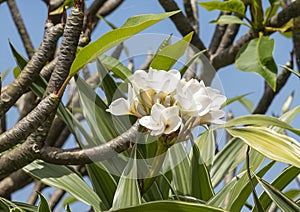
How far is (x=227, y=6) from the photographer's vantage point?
1.26 meters

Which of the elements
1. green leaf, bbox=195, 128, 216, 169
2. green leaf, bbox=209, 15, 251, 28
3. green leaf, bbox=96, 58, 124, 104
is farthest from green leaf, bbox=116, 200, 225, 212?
green leaf, bbox=209, 15, 251, 28

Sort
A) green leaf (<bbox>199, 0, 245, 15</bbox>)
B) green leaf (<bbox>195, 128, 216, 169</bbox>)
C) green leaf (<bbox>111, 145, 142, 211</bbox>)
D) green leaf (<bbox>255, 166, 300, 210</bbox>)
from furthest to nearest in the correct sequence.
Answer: green leaf (<bbox>199, 0, 245, 15</bbox>) → green leaf (<bbox>195, 128, 216, 169</bbox>) → green leaf (<bbox>255, 166, 300, 210</bbox>) → green leaf (<bbox>111, 145, 142, 211</bbox>)

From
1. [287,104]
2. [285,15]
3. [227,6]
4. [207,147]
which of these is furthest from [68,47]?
[287,104]

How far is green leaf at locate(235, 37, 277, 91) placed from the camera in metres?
1.16

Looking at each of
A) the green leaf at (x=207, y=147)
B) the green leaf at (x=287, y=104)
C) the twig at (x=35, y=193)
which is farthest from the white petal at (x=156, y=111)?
the green leaf at (x=287, y=104)

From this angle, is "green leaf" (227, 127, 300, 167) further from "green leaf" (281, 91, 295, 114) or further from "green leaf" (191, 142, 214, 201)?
"green leaf" (281, 91, 295, 114)

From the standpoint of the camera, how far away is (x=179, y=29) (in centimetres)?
143

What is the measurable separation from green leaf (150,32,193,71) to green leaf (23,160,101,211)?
0.24 meters

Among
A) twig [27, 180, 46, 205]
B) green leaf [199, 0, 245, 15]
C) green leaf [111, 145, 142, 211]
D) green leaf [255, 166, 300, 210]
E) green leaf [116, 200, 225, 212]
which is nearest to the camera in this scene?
green leaf [116, 200, 225, 212]

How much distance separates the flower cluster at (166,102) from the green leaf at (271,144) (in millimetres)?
93

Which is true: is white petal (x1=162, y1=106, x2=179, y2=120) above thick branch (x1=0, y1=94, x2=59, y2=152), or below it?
below

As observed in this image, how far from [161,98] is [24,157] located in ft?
0.66

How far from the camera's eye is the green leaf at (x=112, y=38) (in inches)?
27.5

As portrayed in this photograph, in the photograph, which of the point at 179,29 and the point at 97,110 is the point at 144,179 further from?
the point at 179,29
